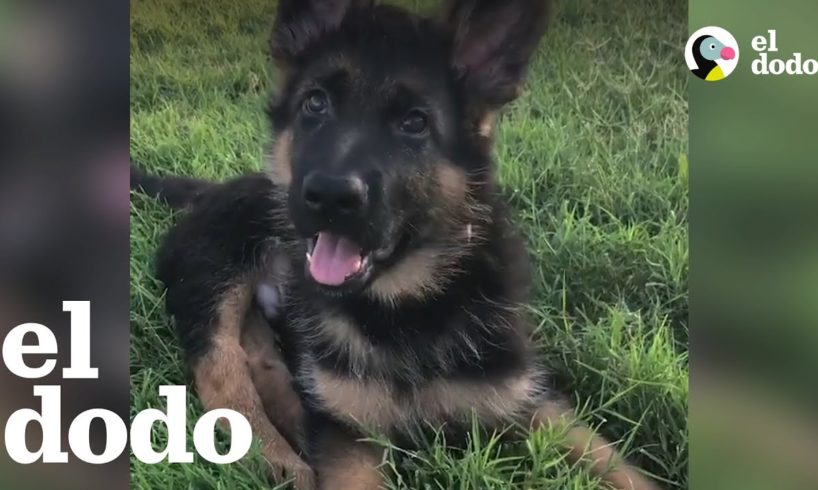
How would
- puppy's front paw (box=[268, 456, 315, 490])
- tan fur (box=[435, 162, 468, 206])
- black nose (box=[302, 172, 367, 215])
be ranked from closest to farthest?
1. black nose (box=[302, 172, 367, 215])
2. tan fur (box=[435, 162, 468, 206])
3. puppy's front paw (box=[268, 456, 315, 490])

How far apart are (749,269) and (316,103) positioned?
149 centimetres

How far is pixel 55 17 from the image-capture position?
2893 mm

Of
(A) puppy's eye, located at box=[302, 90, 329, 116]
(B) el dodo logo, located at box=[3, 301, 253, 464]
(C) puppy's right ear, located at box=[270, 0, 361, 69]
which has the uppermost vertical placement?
(C) puppy's right ear, located at box=[270, 0, 361, 69]

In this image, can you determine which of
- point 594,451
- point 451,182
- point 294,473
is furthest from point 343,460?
point 451,182

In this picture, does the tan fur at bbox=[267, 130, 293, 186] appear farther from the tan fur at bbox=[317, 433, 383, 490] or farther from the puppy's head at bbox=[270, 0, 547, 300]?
the tan fur at bbox=[317, 433, 383, 490]

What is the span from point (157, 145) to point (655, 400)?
1.82 meters

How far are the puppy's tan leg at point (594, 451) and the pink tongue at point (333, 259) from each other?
76 centimetres

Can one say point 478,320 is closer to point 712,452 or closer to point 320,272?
point 320,272

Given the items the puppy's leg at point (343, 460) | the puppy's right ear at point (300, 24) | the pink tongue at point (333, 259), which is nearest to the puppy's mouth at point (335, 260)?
the pink tongue at point (333, 259)

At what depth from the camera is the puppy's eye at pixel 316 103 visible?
9.15ft

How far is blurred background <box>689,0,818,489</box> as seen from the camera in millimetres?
2945

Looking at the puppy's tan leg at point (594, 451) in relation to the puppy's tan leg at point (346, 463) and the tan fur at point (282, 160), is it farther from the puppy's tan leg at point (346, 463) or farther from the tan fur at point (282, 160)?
the tan fur at point (282, 160)

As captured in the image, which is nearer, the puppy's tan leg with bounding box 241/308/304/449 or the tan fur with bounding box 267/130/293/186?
the tan fur with bounding box 267/130/293/186

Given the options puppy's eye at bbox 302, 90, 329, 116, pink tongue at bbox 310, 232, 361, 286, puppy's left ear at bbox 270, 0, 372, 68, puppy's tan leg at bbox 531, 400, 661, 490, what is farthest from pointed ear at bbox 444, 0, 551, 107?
puppy's tan leg at bbox 531, 400, 661, 490
